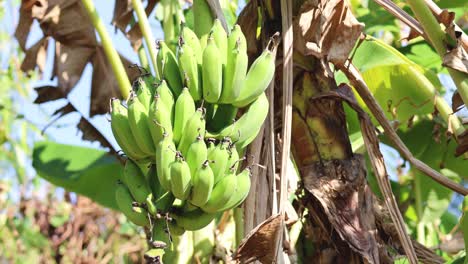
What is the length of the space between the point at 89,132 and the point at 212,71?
76cm

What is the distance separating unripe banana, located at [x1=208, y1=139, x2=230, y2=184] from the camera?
3.27 feet

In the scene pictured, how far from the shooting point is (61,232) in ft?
8.82

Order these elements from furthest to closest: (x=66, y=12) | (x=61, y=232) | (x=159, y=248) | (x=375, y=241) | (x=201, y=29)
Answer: (x=61, y=232), (x=66, y=12), (x=375, y=241), (x=201, y=29), (x=159, y=248)

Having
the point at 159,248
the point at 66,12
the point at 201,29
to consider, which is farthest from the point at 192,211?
the point at 66,12

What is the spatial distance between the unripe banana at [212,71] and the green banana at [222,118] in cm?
4

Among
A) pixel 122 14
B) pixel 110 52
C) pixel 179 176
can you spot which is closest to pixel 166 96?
pixel 179 176

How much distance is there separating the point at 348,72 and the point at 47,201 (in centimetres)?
173

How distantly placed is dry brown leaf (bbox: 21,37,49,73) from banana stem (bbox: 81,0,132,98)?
26 cm

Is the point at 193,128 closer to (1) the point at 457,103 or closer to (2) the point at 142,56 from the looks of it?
(1) the point at 457,103

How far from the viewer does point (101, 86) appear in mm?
1955

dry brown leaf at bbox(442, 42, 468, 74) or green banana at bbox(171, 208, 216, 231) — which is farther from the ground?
dry brown leaf at bbox(442, 42, 468, 74)

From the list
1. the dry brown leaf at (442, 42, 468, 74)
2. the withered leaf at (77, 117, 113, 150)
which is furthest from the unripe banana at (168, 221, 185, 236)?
the withered leaf at (77, 117, 113, 150)

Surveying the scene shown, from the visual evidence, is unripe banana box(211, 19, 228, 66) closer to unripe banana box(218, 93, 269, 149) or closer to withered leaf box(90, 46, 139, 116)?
unripe banana box(218, 93, 269, 149)

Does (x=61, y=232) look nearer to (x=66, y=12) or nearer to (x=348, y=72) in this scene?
(x=66, y=12)
